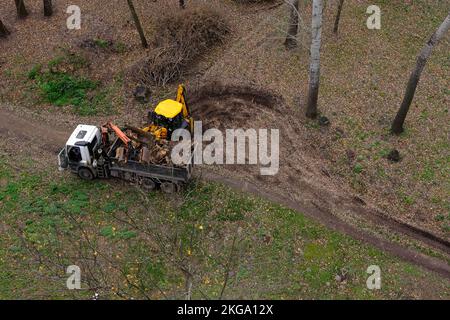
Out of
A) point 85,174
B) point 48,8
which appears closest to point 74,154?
point 85,174

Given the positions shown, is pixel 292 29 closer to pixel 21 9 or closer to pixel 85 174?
pixel 85 174

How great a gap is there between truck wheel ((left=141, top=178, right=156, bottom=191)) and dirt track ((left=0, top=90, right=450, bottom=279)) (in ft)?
7.24

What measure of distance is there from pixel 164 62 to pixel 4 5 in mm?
12163

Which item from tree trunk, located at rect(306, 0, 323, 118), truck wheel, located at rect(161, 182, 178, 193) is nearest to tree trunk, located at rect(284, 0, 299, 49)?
tree trunk, located at rect(306, 0, 323, 118)

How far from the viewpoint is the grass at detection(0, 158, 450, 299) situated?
1655 centimetres

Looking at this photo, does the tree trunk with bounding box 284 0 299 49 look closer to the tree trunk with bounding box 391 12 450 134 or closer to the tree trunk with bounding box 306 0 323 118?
the tree trunk with bounding box 306 0 323 118

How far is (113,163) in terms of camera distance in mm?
19391

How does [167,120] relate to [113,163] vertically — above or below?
above

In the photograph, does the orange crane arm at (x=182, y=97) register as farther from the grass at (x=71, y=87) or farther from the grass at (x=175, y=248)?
the grass at (x=71, y=87)

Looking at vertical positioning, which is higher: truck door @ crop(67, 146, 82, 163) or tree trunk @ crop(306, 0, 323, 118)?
tree trunk @ crop(306, 0, 323, 118)

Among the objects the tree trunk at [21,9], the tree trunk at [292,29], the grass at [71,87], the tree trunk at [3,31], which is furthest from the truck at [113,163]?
the tree trunk at [21,9]

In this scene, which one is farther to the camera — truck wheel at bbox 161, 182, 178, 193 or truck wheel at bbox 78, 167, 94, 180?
truck wheel at bbox 78, 167, 94, 180

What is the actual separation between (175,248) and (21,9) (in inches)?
790

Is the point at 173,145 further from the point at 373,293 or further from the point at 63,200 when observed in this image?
the point at 373,293
